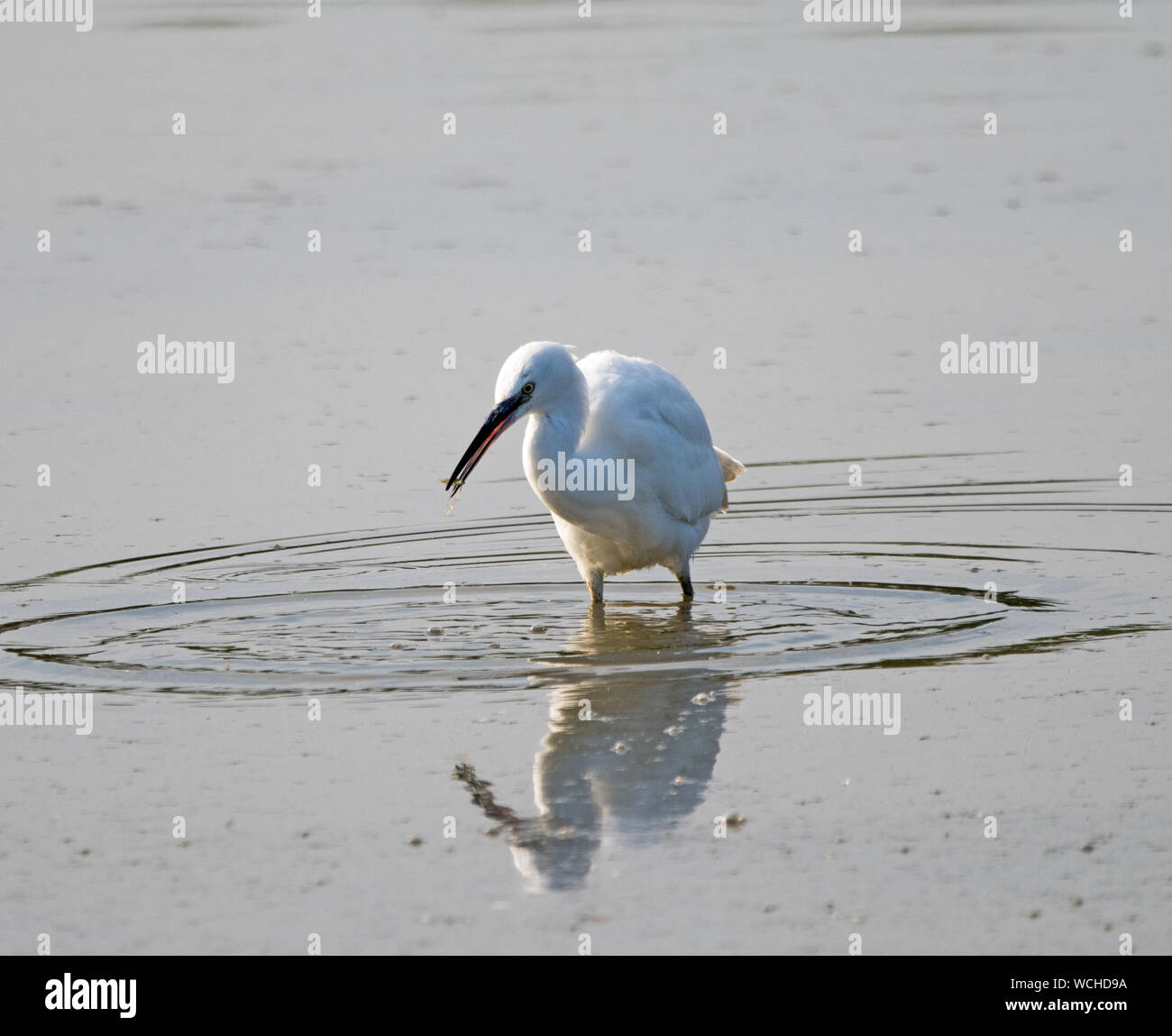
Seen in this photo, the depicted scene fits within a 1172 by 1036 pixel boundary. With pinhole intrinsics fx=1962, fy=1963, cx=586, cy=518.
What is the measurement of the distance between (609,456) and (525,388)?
2.42ft

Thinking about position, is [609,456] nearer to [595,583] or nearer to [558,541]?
[595,583]

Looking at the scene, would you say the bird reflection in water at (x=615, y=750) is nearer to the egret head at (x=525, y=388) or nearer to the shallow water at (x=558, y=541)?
the shallow water at (x=558, y=541)

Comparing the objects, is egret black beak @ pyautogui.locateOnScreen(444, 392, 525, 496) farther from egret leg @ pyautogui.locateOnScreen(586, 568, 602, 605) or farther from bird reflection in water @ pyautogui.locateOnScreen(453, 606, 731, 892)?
egret leg @ pyautogui.locateOnScreen(586, 568, 602, 605)

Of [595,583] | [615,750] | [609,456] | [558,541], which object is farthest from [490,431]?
[558,541]

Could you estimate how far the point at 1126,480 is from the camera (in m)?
10.8

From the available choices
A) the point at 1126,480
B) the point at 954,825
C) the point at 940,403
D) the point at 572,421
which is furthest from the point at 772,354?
the point at 954,825

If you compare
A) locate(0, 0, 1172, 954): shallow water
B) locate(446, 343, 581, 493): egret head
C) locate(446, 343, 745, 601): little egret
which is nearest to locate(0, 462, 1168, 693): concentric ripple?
locate(0, 0, 1172, 954): shallow water

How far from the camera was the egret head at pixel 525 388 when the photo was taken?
27.3 feet

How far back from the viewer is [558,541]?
10.5 metres

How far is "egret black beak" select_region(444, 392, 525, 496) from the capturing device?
27.1 ft

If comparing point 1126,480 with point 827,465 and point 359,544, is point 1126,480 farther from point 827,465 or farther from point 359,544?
point 359,544

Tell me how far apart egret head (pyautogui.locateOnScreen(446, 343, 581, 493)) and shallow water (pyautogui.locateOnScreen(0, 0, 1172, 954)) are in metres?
0.87

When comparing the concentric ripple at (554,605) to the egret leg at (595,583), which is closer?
the concentric ripple at (554,605)

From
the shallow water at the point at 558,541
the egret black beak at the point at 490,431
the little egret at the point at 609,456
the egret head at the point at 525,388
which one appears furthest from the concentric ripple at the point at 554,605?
the egret head at the point at 525,388
